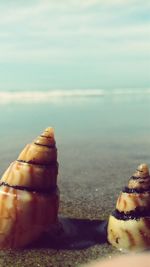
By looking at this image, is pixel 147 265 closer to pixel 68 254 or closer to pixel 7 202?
pixel 68 254

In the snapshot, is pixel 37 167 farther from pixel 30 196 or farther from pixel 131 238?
pixel 131 238

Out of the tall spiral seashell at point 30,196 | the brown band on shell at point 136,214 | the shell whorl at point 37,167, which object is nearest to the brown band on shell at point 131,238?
the brown band on shell at point 136,214

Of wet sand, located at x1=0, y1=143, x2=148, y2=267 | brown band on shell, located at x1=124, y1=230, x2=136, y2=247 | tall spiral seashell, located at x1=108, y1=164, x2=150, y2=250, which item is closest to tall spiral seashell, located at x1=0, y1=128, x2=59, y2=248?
wet sand, located at x1=0, y1=143, x2=148, y2=267

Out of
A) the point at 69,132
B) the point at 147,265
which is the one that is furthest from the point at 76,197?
the point at 69,132

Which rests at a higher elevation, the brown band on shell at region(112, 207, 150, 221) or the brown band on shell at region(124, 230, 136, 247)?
the brown band on shell at region(112, 207, 150, 221)

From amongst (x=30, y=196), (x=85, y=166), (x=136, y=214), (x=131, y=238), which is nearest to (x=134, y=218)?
(x=136, y=214)

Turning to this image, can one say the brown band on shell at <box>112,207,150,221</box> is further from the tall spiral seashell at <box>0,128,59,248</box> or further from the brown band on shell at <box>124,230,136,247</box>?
the tall spiral seashell at <box>0,128,59,248</box>

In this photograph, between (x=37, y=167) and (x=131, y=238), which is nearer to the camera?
(x=131, y=238)
